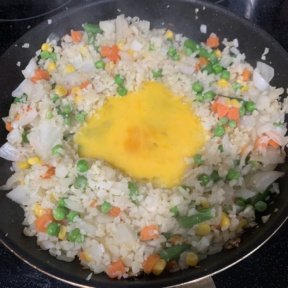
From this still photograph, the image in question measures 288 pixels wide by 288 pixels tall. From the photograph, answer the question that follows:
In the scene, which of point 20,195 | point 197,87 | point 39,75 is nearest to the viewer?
point 20,195

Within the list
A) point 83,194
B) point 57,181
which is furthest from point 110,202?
point 57,181

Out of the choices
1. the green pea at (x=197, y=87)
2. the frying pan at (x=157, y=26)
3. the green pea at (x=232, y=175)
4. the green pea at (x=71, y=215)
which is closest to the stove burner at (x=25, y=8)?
the frying pan at (x=157, y=26)

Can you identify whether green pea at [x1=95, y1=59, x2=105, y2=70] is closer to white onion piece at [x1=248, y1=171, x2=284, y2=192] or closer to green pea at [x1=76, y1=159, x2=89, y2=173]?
green pea at [x1=76, y1=159, x2=89, y2=173]

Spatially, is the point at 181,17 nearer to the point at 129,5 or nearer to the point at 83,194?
the point at 129,5

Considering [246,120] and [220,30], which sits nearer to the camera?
[246,120]

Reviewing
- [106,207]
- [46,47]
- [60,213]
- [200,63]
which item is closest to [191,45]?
[200,63]

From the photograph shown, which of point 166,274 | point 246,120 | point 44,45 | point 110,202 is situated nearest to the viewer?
point 166,274

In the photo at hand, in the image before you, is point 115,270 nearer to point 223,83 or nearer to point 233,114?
point 233,114
